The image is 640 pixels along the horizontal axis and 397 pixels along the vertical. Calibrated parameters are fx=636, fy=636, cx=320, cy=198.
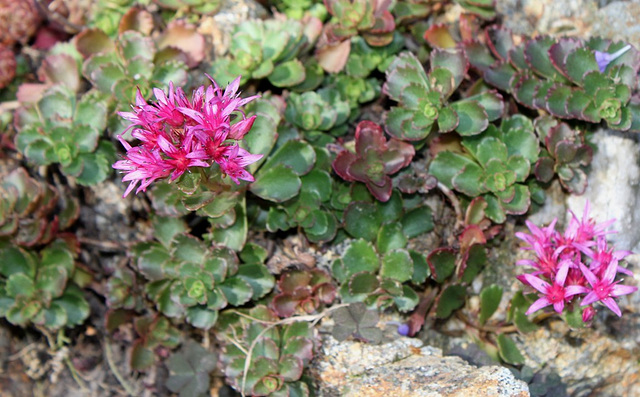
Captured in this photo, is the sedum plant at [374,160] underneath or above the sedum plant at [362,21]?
underneath

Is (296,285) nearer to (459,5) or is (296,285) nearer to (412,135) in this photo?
(412,135)

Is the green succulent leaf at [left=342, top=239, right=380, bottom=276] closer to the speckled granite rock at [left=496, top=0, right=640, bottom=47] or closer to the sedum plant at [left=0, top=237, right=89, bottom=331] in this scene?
the sedum plant at [left=0, top=237, right=89, bottom=331]

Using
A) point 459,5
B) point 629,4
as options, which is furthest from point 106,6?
point 629,4

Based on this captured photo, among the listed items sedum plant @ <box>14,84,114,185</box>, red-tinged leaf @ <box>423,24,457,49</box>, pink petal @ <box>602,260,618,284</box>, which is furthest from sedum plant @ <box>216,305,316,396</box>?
red-tinged leaf @ <box>423,24,457,49</box>

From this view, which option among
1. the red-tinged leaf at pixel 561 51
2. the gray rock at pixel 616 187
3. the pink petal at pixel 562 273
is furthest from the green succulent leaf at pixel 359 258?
the red-tinged leaf at pixel 561 51

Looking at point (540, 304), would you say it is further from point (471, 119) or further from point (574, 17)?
point (574, 17)

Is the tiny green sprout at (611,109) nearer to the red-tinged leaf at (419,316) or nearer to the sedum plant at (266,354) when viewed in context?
the red-tinged leaf at (419,316)

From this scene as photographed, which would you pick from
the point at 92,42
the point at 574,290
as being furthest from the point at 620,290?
the point at 92,42
